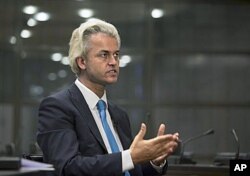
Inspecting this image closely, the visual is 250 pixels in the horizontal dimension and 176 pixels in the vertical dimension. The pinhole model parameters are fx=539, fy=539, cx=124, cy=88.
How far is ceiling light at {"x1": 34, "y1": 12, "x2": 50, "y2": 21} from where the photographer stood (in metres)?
8.20

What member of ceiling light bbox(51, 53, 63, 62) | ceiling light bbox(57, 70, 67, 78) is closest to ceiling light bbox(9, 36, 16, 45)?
ceiling light bbox(51, 53, 63, 62)

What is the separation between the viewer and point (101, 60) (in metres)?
A: 2.16

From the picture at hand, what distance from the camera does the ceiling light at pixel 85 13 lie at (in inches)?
325

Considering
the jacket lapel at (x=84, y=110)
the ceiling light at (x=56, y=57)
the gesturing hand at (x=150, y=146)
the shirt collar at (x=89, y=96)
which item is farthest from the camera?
the ceiling light at (x=56, y=57)

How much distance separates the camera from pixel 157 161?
83.4 inches

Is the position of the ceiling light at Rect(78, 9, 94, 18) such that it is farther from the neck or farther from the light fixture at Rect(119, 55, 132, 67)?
the neck

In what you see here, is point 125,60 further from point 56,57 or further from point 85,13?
point 56,57

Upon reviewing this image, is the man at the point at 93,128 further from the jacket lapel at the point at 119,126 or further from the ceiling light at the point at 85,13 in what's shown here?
the ceiling light at the point at 85,13

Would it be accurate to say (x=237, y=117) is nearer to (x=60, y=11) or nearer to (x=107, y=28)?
(x=60, y=11)

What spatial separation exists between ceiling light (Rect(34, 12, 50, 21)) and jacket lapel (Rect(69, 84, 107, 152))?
6227mm

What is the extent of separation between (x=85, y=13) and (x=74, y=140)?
648cm

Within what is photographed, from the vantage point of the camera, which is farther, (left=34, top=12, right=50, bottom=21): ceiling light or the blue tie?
(left=34, top=12, right=50, bottom=21): ceiling light

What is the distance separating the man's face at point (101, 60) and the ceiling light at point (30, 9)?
625 centimetres

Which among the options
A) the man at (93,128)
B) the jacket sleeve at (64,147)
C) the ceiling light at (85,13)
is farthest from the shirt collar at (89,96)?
the ceiling light at (85,13)
